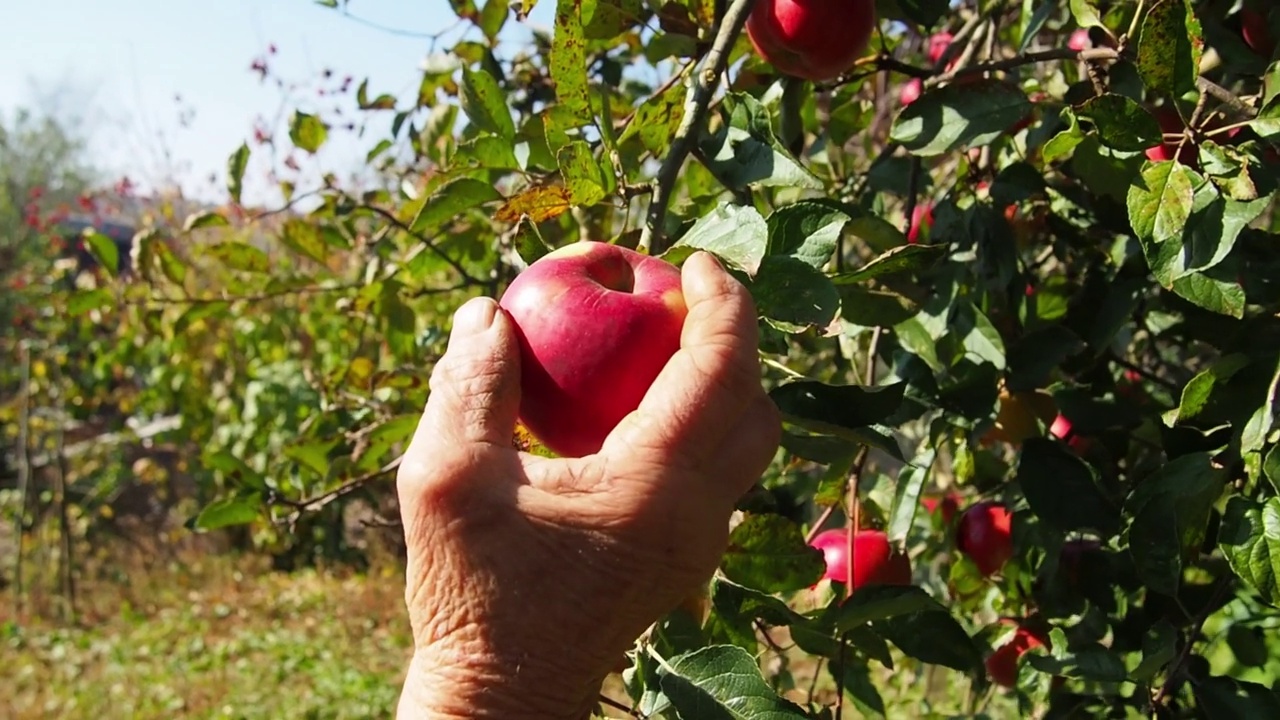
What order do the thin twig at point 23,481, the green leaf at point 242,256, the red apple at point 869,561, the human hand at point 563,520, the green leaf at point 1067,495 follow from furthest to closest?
the thin twig at point 23,481, the green leaf at point 242,256, the red apple at point 869,561, the green leaf at point 1067,495, the human hand at point 563,520

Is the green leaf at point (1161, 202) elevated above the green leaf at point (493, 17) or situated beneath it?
situated beneath

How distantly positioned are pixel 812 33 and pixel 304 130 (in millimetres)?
1116

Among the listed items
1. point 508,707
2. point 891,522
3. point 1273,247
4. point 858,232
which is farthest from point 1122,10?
point 508,707

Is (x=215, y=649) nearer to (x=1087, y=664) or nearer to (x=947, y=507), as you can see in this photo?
(x=947, y=507)

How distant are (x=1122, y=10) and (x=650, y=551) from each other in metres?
1.14

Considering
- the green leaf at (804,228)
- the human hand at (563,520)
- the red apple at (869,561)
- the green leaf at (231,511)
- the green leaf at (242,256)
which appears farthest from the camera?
the green leaf at (242,256)

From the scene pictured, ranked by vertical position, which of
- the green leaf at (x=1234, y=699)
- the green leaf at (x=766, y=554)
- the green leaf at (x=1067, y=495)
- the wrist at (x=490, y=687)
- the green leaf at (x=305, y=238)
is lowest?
the green leaf at (x=1234, y=699)

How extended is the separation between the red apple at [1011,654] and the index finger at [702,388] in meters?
0.97

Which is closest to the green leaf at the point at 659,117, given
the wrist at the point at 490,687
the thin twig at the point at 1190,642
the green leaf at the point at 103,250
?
the wrist at the point at 490,687

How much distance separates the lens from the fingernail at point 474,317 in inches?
32.2

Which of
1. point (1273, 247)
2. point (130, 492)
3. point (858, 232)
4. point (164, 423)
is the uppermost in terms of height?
point (858, 232)

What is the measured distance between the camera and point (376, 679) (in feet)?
13.9

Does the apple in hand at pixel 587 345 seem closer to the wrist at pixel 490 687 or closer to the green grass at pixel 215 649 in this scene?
the wrist at pixel 490 687

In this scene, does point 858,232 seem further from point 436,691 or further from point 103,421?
point 103,421
